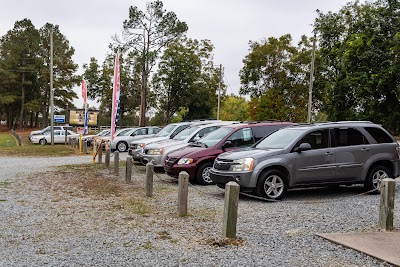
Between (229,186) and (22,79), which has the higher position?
(22,79)

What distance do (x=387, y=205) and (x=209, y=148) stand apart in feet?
18.5

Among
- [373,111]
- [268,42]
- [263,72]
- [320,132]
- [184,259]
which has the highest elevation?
[268,42]

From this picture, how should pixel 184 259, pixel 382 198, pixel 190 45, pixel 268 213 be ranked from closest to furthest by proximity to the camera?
pixel 184 259
pixel 382 198
pixel 268 213
pixel 190 45

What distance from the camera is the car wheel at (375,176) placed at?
1021 centimetres

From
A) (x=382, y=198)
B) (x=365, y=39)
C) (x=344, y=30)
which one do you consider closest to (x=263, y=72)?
(x=344, y=30)

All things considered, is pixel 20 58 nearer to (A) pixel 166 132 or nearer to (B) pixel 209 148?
(A) pixel 166 132

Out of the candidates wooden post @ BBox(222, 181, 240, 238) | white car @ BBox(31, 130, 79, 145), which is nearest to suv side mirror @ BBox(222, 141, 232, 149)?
wooden post @ BBox(222, 181, 240, 238)

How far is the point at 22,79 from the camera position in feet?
214

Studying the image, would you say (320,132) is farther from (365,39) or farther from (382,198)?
(365,39)

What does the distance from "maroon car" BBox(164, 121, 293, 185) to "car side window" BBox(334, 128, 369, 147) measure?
2.28m

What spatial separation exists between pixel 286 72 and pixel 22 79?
136 ft

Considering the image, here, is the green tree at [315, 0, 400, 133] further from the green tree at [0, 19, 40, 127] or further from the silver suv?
the green tree at [0, 19, 40, 127]

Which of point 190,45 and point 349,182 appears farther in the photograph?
point 190,45

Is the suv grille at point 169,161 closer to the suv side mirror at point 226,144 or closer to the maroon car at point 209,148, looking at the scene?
the maroon car at point 209,148
